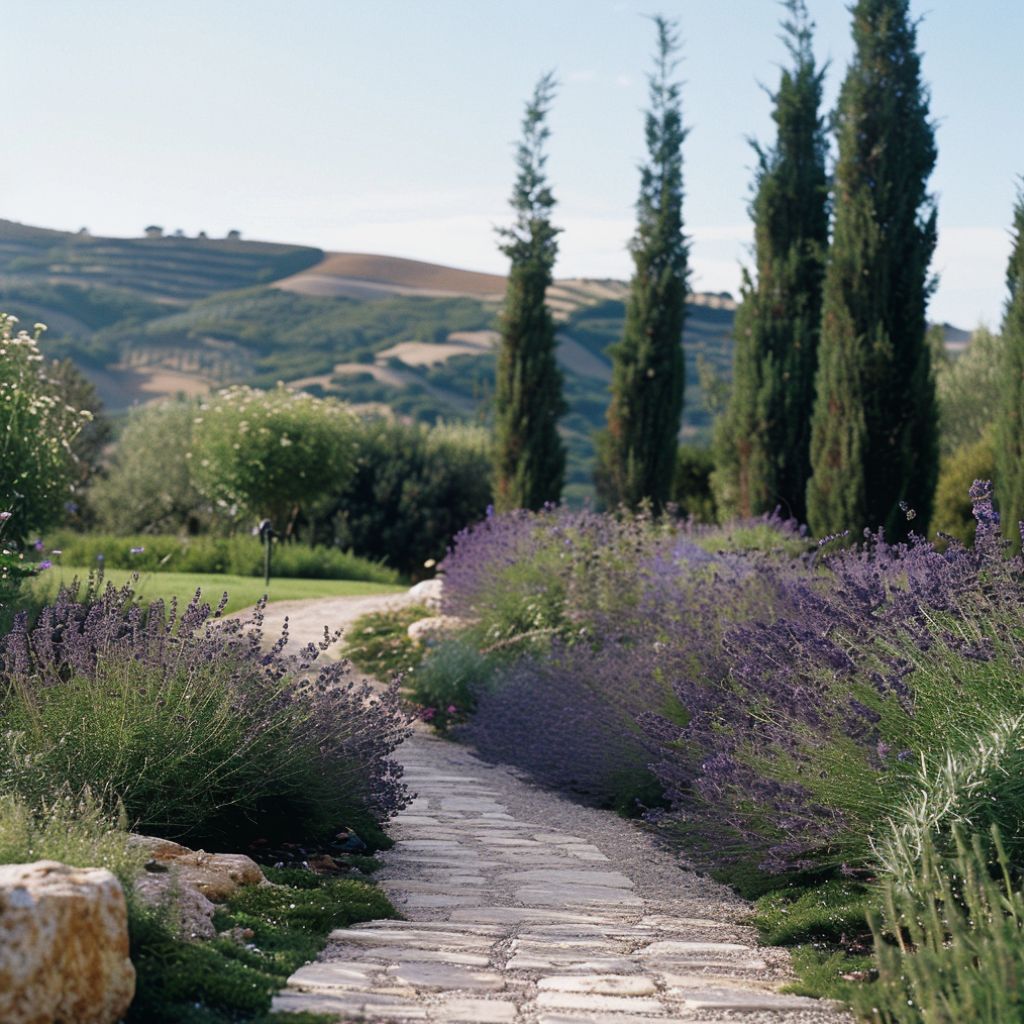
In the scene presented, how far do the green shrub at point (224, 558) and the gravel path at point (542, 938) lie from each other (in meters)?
10.8

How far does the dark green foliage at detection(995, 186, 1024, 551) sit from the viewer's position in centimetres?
1157

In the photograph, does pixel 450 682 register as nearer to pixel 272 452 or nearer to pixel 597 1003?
pixel 597 1003

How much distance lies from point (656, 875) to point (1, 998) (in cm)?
285

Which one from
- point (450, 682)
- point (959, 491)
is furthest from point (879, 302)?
point (450, 682)

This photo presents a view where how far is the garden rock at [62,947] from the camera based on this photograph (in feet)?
8.41

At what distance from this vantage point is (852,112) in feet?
44.2

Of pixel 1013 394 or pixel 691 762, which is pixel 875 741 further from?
pixel 1013 394

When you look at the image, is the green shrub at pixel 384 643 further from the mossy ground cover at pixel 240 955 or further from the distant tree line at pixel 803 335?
the mossy ground cover at pixel 240 955

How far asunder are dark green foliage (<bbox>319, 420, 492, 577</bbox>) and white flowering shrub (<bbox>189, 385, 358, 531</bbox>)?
0.81m

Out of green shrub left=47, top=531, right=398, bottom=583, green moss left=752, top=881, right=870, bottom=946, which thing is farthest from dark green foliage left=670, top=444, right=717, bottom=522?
green moss left=752, top=881, right=870, bottom=946

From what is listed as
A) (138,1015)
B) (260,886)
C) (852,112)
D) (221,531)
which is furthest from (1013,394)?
(221,531)

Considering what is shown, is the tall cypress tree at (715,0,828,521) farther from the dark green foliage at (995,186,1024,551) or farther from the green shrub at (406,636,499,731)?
the green shrub at (406,636,499,731)

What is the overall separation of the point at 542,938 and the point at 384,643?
6.74 meters

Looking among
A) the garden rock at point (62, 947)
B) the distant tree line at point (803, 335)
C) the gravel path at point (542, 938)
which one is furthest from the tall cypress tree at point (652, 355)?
the garden rock at point (62, 947)
